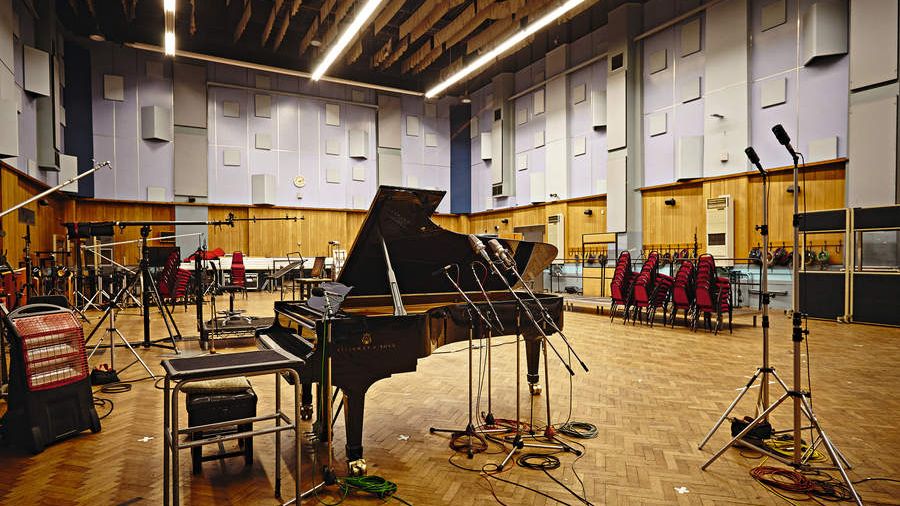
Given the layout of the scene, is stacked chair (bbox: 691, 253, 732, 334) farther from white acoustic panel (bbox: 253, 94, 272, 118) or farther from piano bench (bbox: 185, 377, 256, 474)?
white acoustic panel (bbox: 253, 94, 272, 118)

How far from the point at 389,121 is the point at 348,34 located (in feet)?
21.6

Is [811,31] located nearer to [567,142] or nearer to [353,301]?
[567,142]

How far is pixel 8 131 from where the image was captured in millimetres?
7637

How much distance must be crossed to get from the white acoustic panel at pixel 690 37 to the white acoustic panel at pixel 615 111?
1592 millimetres

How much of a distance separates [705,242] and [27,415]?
461 inches

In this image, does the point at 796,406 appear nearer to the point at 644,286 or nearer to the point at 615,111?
the point at 644,286

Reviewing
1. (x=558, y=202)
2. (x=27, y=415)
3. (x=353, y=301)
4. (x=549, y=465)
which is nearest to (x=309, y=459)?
(x=353, y=301)

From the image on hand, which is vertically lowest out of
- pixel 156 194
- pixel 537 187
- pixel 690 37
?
pixel 156 194

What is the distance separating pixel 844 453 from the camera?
290 cm

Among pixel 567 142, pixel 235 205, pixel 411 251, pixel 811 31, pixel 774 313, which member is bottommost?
pixel 774 313

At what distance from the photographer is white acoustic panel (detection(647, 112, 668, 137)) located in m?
12.1

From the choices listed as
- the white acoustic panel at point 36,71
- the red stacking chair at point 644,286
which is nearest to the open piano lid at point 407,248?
the red stacking chair at point 644,286

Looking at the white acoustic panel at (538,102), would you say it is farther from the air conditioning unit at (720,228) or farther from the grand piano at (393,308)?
the grand piano at (393,308)

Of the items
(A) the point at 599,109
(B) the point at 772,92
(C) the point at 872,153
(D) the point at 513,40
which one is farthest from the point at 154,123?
(C) the point at 872,153
